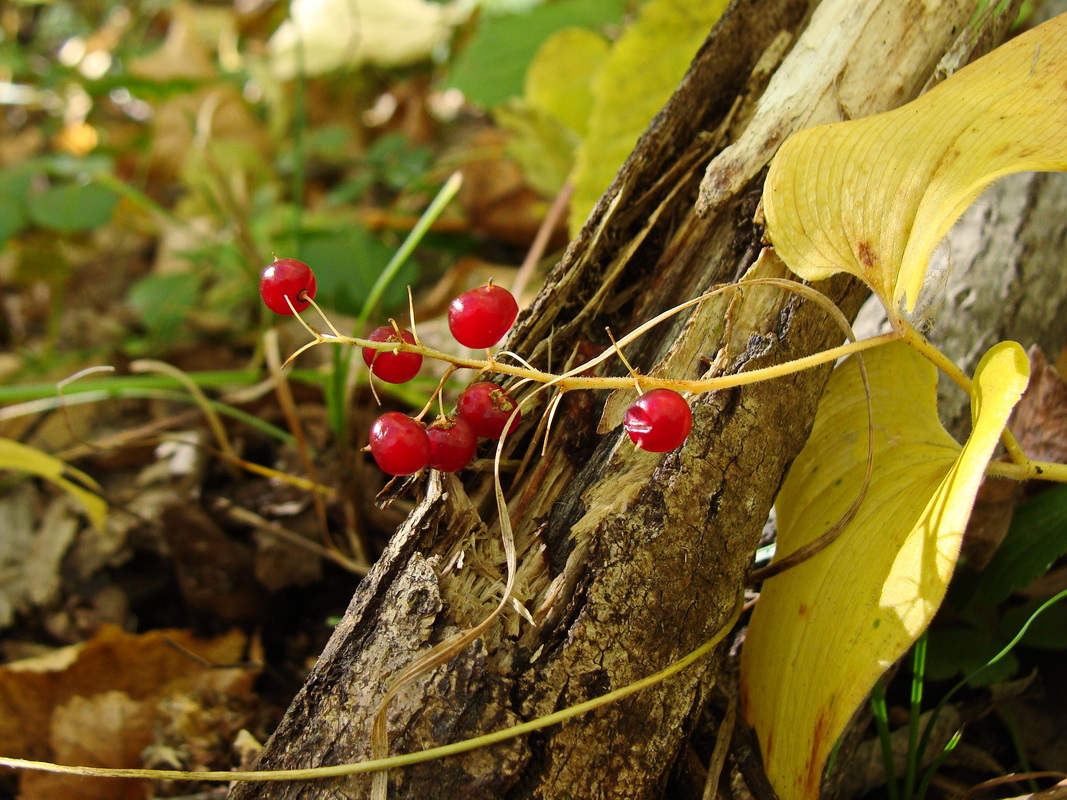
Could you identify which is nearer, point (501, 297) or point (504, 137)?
point (501, 297)

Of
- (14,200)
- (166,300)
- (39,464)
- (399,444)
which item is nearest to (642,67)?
(399,444)

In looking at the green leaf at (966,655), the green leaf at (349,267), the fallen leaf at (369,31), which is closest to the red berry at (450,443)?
the green leaf at (966,655)

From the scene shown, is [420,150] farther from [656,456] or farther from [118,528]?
[656,456]

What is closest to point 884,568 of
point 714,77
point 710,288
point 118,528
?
point 710,288

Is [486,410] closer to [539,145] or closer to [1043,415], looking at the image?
[1043,415]

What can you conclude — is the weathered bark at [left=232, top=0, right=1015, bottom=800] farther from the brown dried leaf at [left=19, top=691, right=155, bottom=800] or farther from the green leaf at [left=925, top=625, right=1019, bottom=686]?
the brown dried leaf at [left=19, top=691, right=155, bottom=800]

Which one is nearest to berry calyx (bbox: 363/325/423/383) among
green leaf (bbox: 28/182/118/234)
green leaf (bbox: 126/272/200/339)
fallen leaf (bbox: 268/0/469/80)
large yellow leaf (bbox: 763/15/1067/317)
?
large yellow leaf (bbox: 763/15/1067/317)

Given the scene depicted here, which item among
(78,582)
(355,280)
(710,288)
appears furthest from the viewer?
(355,280)
